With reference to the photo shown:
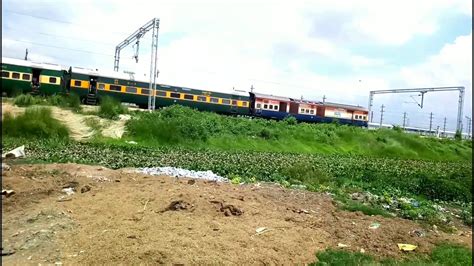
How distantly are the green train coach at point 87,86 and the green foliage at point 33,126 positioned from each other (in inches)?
553

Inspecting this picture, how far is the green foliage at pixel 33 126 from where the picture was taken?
2119 centimetres

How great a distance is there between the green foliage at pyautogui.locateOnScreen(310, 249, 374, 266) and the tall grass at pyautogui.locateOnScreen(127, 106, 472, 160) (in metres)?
19.3

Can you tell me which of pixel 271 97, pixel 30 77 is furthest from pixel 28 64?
pixel 271 97

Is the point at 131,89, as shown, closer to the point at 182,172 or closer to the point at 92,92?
the point at 92,92

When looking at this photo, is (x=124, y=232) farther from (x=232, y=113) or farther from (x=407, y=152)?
(x=232, y=113)

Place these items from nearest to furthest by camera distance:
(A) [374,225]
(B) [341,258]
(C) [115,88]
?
(B) [341,258] → (A) [374,225] → (C) [115,88]

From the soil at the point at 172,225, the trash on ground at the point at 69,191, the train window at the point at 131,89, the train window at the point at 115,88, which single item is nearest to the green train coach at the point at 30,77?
the train window at the point at 115,88

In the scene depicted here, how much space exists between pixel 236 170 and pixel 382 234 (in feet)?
24.8

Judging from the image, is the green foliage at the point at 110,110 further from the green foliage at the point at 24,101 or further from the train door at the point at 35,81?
the train door at the point at 35,81

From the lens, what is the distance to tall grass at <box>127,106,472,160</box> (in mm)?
27047

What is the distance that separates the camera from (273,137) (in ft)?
108

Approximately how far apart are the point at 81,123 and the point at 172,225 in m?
21.9

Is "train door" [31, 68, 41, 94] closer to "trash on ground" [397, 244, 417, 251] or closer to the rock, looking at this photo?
the rock

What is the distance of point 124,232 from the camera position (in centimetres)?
695
